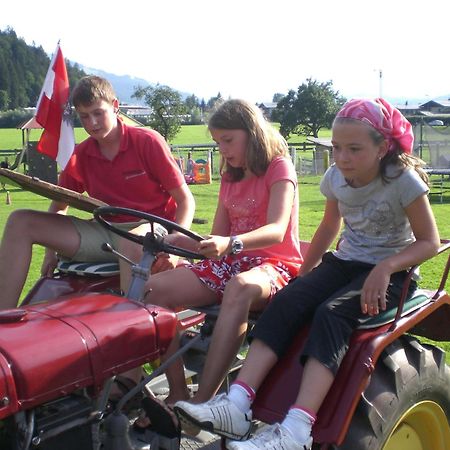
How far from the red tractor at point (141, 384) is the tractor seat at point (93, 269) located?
0.71m

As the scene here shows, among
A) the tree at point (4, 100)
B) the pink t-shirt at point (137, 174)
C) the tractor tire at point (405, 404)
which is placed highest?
the tree at point (4, 100)

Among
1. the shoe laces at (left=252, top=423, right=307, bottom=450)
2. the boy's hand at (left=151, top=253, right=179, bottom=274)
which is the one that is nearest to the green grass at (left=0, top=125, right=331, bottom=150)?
the boy's hand at (left=151, top=253, right=179, bottom=274)

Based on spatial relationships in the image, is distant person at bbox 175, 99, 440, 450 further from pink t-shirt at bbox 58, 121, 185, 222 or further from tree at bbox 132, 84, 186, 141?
tree at bbox 132, 84, 186, 141

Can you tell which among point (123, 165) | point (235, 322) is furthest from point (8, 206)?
point (235, 322)

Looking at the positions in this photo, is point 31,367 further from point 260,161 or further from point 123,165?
point 123,165

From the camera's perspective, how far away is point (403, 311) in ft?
8.63

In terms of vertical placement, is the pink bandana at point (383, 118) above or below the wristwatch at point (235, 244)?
above

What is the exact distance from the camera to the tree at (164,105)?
126 ft

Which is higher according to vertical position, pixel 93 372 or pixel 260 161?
pixel 260 161

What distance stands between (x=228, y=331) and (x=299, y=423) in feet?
1.94

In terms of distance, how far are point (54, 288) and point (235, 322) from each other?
105 cm

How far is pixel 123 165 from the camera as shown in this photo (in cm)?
380

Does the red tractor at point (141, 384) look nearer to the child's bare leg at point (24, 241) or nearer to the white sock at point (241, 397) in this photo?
the white sock at point (241, 397)

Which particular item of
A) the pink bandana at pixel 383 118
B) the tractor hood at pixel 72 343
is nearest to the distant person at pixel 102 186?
the tractor hood at pixel 72 343
